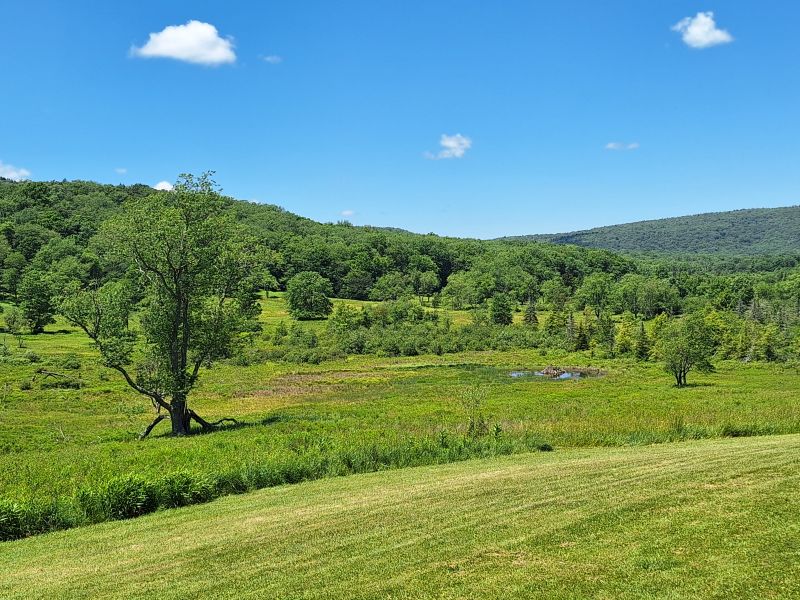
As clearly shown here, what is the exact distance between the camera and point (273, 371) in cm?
7688

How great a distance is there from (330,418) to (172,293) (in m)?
11.8

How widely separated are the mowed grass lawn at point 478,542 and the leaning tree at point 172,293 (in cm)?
1892

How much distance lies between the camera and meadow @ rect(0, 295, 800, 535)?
20.6 meters

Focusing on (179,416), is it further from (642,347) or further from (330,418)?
(642,347)

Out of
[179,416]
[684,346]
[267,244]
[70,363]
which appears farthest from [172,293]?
[267,244]

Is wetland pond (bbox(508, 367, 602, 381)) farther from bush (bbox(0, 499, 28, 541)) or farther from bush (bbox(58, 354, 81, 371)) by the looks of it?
bush (bbox(0, 499, 28, 541))

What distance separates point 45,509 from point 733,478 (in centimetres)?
1613

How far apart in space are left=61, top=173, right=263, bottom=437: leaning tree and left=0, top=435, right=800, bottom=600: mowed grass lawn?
1892cm

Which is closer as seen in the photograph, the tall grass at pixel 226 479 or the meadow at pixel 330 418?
the tall grass at pixel 226 479

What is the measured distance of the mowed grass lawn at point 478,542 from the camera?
326 inches

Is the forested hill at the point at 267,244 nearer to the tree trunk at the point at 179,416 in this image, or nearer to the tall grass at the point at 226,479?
the tree trunk at the point at 179,416

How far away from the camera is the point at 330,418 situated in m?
37.2

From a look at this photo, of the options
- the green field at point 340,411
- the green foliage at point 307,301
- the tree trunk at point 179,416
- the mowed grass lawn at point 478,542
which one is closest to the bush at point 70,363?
the green field at point 340,411

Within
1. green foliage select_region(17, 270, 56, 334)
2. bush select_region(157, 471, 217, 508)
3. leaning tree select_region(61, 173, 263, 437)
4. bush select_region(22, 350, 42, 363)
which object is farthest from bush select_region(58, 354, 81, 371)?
bush select_region(157, 471, 217, 508)
